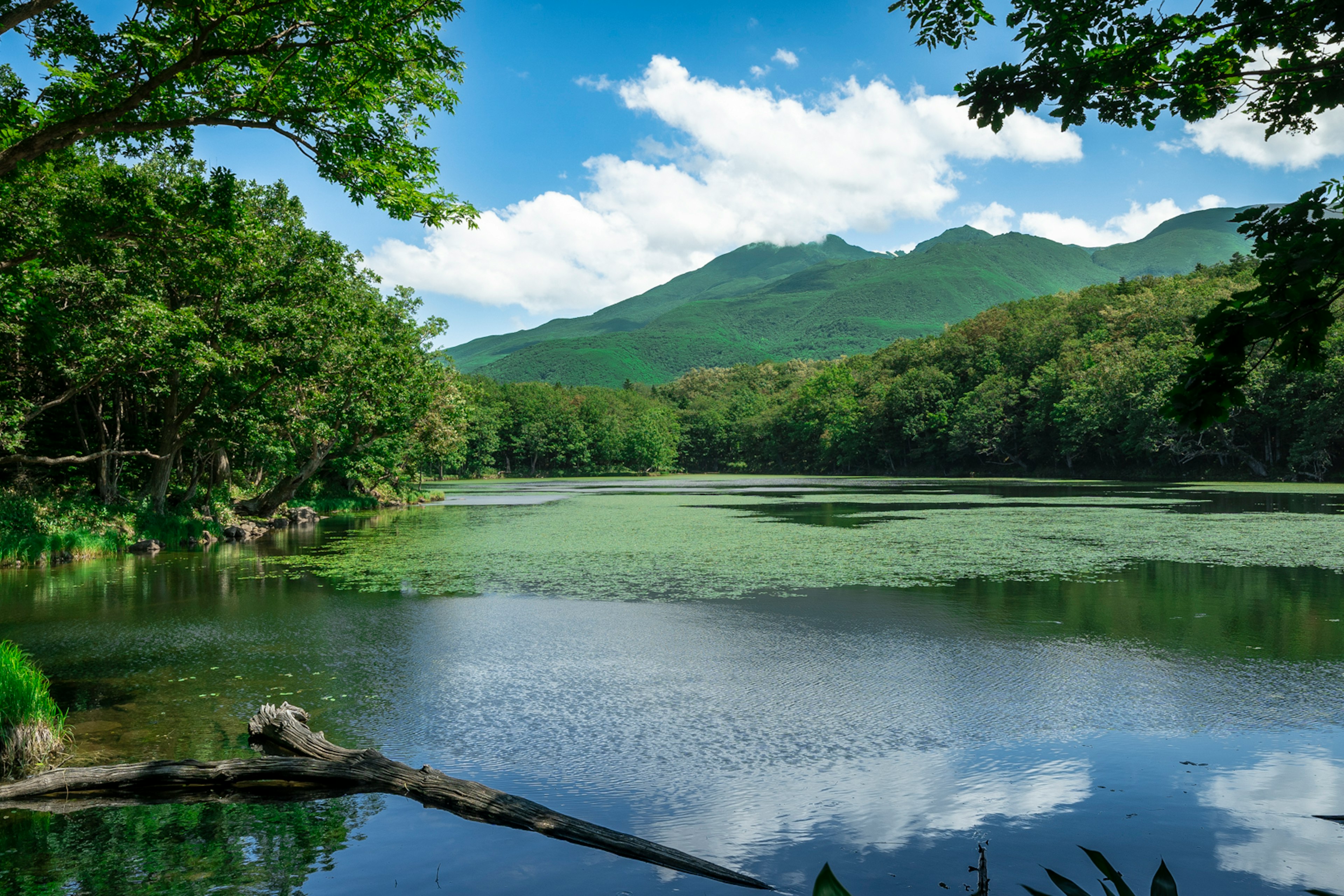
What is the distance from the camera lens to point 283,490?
26.6 m

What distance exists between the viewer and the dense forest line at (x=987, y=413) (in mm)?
47938

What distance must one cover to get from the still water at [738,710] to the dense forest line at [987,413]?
10.3m

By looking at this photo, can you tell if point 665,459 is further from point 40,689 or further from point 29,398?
point 40,689

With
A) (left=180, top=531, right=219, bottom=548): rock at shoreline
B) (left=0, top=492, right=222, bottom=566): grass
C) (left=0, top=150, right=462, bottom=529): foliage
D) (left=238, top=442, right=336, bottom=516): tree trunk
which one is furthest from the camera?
(left=238, top=442, right=336, bottom=516): tree trunk

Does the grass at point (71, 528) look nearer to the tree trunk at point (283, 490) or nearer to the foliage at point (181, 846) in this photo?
the tree trunk at point (283, 490)

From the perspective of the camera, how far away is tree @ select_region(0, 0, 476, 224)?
6.92 meters

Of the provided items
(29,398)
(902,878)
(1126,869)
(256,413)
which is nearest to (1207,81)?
(1126,869)

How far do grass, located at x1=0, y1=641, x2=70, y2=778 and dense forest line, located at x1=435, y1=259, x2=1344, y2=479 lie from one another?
18861 millimetres

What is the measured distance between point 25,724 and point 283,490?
75.5ft

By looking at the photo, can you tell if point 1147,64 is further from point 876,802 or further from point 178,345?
point 178,345

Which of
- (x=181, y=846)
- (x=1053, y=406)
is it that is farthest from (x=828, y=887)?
(x=1053, y=406)

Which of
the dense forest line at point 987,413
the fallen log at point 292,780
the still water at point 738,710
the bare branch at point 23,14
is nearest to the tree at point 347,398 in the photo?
the still water at point 738,710

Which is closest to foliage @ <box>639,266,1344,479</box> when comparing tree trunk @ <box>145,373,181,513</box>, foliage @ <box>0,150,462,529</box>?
foliage @ <box>0,150,462,529</box>

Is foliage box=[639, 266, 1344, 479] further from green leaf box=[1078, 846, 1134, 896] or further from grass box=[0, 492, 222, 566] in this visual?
grass box=[0, 492, 222, 566]
